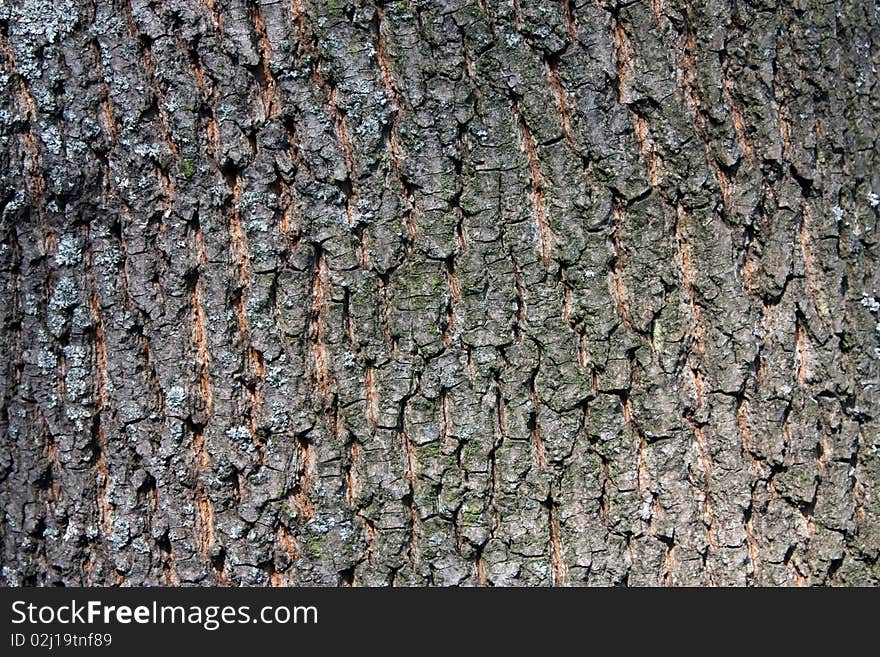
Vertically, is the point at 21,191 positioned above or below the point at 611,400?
above

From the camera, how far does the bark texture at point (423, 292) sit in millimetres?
1797

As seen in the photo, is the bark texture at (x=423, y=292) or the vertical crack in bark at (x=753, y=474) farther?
the vertical crack in bark at (x=753, y=474)

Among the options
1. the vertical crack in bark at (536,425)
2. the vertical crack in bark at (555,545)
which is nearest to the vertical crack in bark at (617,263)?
the vertical crack in bark at (536,425)

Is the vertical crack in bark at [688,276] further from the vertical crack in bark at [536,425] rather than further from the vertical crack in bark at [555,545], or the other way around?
the vertical crack in bark at [555,545]

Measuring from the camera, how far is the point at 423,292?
1.82 metres

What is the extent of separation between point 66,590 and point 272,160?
114 centimetres

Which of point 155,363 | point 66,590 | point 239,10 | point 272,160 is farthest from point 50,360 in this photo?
point 239,10

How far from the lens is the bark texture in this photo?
180 centimetres

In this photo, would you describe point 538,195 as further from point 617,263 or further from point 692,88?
point 692,88

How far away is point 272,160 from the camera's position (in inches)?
70.9

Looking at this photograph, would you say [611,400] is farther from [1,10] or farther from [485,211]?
[1,10]

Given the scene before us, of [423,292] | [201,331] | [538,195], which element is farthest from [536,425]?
[201,331]

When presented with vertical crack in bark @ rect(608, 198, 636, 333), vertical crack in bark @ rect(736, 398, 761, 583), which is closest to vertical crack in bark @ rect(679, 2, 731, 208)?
vertical crack in bark @ rect(608, 198, 636, 333)

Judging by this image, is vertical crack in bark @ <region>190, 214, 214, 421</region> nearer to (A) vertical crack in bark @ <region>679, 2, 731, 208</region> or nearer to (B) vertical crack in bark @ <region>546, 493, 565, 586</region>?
(B) vertical crack in bark @ <region>546, 493, 565, 586</region>
